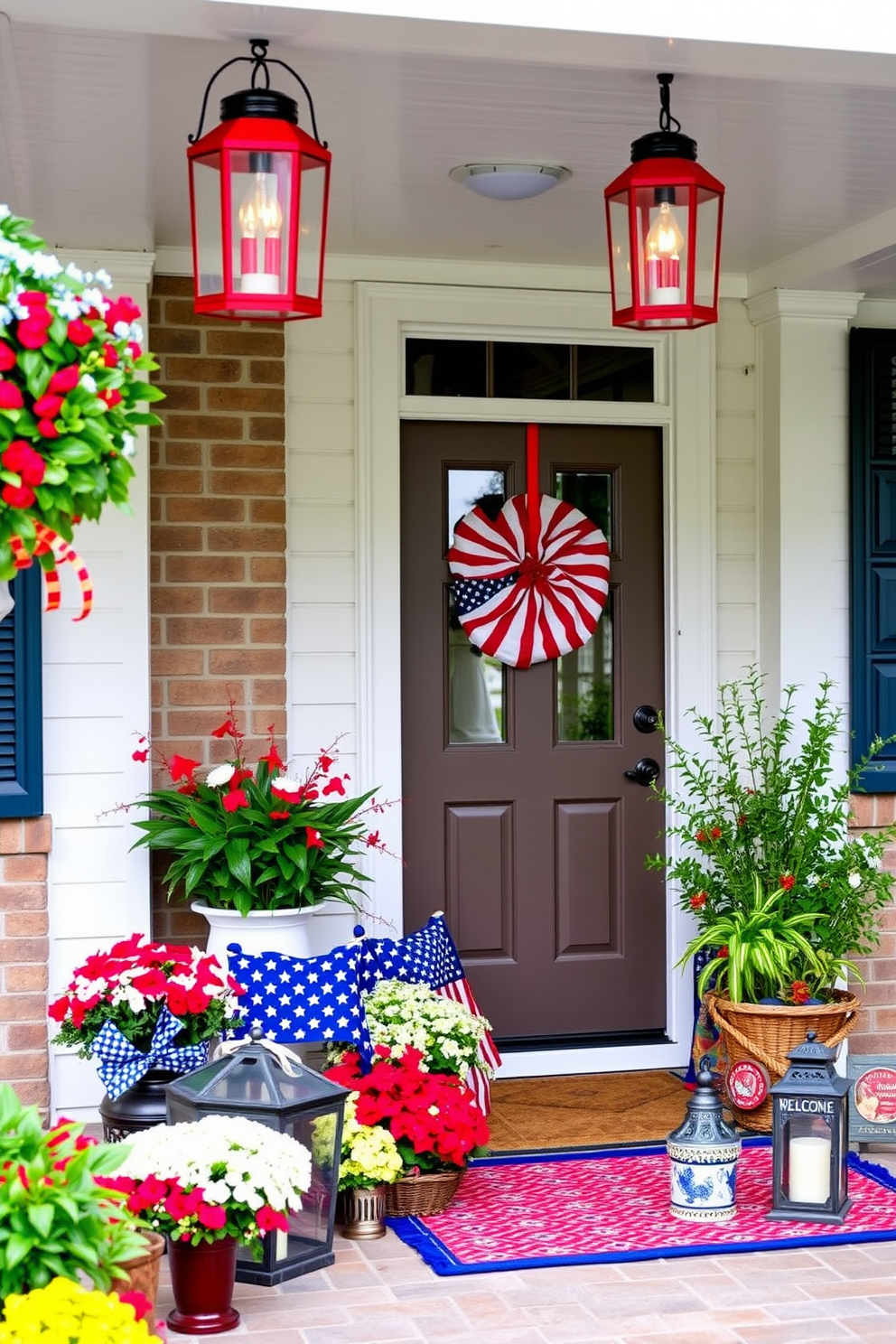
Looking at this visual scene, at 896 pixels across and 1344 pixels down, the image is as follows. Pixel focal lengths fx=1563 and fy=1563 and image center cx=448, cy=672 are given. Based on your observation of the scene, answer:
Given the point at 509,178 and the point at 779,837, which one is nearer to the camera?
the point at 509,178

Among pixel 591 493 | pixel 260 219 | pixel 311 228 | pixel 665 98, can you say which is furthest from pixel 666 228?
pixel 591 493

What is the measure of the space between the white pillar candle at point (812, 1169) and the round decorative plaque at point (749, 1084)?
2.22ft

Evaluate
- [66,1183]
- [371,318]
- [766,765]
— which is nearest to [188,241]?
[371,318]

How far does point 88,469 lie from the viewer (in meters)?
1.83

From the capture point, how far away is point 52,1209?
206cm

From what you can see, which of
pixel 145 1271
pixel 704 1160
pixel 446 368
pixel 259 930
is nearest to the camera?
pixel 145 1271

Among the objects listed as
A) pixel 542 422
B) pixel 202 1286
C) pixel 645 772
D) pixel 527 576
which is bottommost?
pixel 202 1286

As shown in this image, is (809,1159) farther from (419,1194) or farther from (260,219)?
(260,219)

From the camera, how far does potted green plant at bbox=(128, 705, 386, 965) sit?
419 centimetres

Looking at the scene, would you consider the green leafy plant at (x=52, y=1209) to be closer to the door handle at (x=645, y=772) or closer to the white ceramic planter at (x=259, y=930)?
the white ceramic planter at (x=259, y=930)

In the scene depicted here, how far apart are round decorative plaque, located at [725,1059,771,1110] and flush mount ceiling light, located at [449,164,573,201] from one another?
2502mm

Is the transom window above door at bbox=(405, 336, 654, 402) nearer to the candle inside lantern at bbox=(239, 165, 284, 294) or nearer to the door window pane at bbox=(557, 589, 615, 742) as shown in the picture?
the door window pane at bbox=(557, 589, 615, 742)

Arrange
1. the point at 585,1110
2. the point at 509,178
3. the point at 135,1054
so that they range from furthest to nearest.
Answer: the point at 585,1110, the point at 509,178, the point at 135,1054

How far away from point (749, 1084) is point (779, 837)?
762 millimetres
